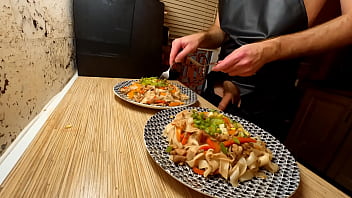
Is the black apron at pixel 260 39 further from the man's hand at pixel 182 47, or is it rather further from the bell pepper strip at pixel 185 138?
the bell pepper strip at pixel 185 138

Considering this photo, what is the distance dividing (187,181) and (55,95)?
0.82 m

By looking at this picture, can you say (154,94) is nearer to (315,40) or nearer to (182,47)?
(182,47)

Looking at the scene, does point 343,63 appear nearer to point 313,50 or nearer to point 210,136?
point 313,50

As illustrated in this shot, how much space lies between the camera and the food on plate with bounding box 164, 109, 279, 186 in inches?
16.1

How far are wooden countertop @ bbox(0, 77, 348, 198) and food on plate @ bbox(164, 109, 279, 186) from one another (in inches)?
2.7

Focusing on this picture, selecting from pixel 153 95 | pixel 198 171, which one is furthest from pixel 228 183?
pixel 153 95

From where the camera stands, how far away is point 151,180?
40cm

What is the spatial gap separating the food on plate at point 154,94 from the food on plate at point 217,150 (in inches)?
9.3

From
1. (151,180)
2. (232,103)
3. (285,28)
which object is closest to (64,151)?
(151,180)

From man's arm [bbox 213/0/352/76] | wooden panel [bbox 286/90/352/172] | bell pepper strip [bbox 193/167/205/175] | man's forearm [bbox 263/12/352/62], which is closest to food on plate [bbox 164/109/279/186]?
bell pepper strip [bbox 193/167/205/175]

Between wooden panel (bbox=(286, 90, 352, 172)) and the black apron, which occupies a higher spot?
the black apron

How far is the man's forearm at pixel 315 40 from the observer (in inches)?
23.2

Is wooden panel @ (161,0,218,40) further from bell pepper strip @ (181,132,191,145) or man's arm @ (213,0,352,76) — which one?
bell pepper strip @ (181,132,191,145)

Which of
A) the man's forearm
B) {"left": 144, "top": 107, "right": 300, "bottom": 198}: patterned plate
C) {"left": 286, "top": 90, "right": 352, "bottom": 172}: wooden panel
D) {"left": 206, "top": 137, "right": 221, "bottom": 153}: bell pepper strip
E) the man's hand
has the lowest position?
{"left": 286, "top": 90, "right": 352, "bottom": 172}: wooden panel
